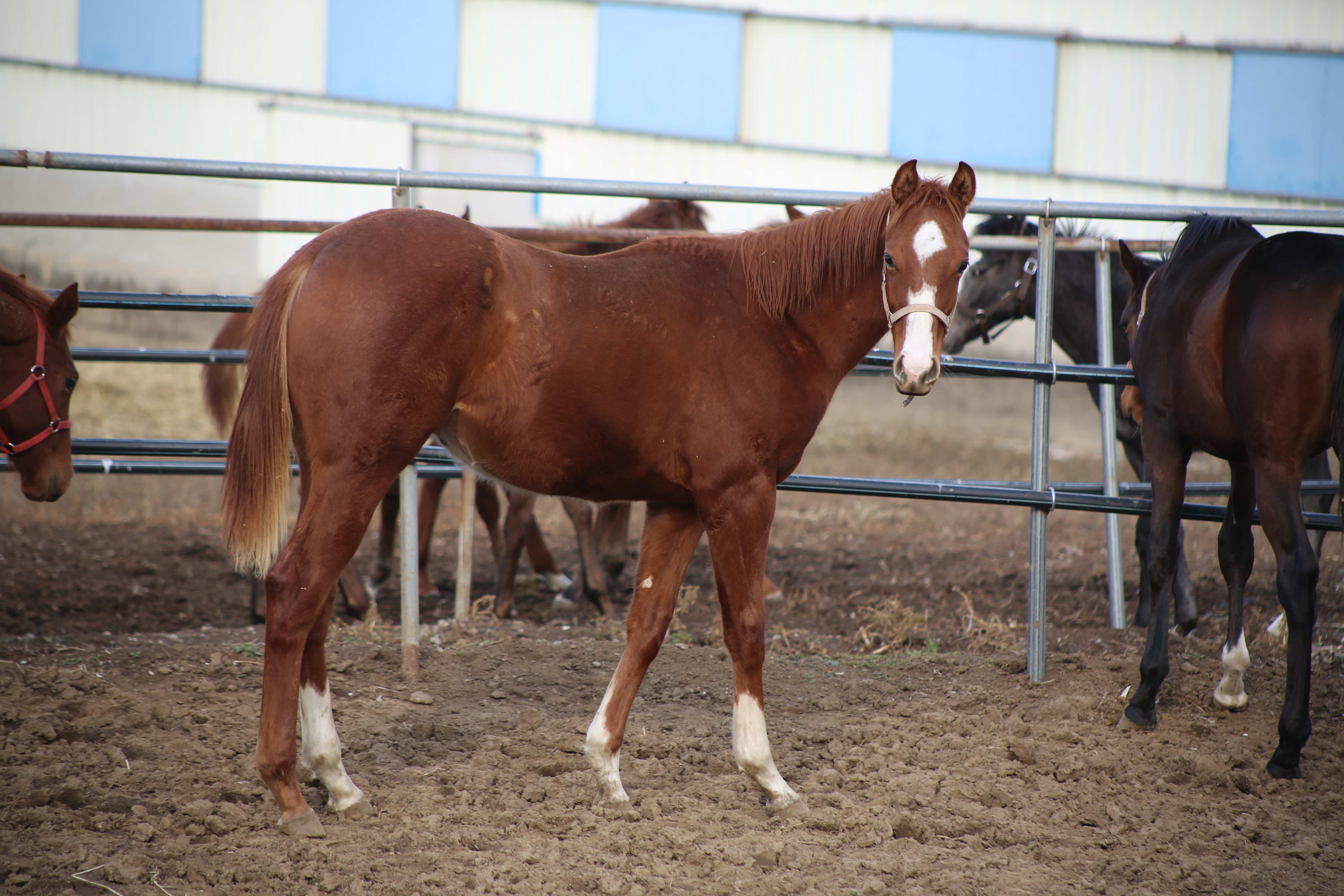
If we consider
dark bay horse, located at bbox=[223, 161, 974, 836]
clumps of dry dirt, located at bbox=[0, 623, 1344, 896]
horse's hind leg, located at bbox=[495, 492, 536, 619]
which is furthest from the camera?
horse's hind leg, located at bbox=[495, 492, 536, 619]

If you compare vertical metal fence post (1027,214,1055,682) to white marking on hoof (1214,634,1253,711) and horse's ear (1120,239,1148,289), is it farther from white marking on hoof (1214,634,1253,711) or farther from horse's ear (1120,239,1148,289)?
white marking on hoof (1214,634,1253,711)

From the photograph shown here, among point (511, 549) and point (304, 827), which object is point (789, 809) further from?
point (511, 549)

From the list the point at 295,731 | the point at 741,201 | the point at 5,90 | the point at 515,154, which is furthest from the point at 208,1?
the point at 295,731

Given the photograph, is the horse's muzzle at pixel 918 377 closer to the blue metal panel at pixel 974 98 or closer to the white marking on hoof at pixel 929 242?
the white marking on hoof at pixel 929 242

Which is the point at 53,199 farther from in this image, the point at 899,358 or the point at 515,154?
the point at 899,358

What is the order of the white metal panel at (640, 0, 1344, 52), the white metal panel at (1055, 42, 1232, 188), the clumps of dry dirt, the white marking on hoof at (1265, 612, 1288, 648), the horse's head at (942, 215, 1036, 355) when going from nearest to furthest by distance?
the clumps of dry dirt
the white marking on hoof at (1265, 612, 1288, 648)
the horse's head at (942, 215, 1036, 355)
the white metal panel at (640, 0, 1344, 52)
the white metal panel at (1055, 42, 1232, 188)

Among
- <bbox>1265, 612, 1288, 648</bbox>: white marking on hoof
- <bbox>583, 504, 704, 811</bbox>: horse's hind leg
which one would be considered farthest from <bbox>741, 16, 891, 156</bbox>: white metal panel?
<bbox>583, 504, 704, 811</bbox>: horse's hind leg

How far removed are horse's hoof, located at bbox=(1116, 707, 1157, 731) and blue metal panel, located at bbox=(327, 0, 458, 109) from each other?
12165mm

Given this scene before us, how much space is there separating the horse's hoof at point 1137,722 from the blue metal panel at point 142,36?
13.7m

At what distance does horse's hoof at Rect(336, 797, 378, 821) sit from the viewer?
279 centimetres

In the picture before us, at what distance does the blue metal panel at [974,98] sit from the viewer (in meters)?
12.7

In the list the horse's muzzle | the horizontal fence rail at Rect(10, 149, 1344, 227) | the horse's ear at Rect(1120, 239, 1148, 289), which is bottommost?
the horse's muzzle

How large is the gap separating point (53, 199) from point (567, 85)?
6.96 meters

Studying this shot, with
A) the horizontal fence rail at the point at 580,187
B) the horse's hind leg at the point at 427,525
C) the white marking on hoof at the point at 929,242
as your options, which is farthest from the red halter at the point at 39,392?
the white marking on hoof at the point at 929,242
